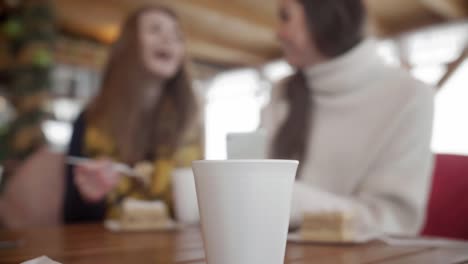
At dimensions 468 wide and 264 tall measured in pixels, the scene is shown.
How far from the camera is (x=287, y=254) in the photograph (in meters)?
0.58

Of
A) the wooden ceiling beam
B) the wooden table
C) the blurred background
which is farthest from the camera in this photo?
the wooden ceiling beam

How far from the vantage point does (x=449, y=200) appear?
106 centimetres

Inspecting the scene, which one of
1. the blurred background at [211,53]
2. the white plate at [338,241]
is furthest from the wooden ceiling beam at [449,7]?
the white plate at [338,241]

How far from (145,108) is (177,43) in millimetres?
263

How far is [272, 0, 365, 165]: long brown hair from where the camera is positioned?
1.22m

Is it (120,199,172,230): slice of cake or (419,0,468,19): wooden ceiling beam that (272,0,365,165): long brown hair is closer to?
(120,199,172,230): slice of cake

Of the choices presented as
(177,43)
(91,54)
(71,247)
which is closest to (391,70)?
(177,43)

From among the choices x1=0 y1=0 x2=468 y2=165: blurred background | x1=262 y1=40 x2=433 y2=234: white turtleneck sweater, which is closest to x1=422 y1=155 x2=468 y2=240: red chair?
x1=262 y1=40 x2=433 y2=234: white turtleneck sweater

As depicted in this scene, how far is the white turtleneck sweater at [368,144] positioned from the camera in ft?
3.13

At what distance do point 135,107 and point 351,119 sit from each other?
0.79 meters

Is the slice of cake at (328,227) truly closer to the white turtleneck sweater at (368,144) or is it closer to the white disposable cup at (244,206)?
the white turtleneck sweater at (368,144)

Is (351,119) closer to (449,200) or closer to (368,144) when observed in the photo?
(368,144)

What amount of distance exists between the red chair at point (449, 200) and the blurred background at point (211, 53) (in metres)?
1.87

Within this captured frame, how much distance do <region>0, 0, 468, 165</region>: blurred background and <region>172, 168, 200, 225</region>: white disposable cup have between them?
6.04 ft
